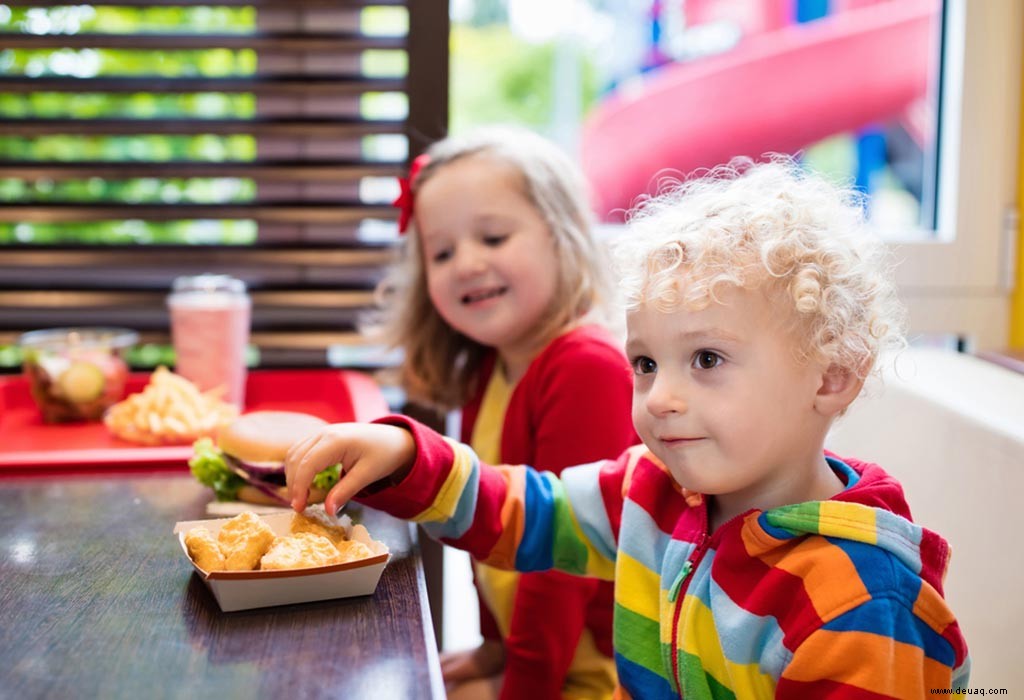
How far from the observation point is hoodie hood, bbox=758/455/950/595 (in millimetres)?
813

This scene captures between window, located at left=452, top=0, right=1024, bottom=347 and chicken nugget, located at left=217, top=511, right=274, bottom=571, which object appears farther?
window, located at left=452, top=0, right=1024, bottom=347

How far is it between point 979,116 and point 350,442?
127 centimetres

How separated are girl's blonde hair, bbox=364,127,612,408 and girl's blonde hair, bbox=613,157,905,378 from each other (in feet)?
1.62

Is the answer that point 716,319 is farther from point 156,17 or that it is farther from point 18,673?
point 156,17

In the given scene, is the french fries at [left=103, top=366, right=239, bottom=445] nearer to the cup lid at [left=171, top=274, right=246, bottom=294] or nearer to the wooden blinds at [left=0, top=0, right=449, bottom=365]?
the cup lid at [left=171, top=274, right=246, bottom=294]

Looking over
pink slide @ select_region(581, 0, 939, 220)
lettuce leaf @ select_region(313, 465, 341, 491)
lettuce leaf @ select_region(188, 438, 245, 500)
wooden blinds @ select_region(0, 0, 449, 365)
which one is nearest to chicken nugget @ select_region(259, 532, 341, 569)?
lettuce leaf @ select_region(313, 465, 341, 491)

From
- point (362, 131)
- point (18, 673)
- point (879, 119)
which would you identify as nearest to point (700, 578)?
point (18, 673)

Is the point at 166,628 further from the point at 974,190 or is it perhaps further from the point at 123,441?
the point at 974,190

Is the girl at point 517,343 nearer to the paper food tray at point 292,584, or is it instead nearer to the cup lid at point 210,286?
the cup lid at point 210,286

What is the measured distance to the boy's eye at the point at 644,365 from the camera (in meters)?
0.90

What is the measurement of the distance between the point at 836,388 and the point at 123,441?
2.88ft

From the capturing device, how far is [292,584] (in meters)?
0.77

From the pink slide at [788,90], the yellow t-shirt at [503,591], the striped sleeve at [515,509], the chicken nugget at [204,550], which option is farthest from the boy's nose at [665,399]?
the pink slide at [788,90]

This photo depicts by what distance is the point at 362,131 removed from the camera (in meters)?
1.62
